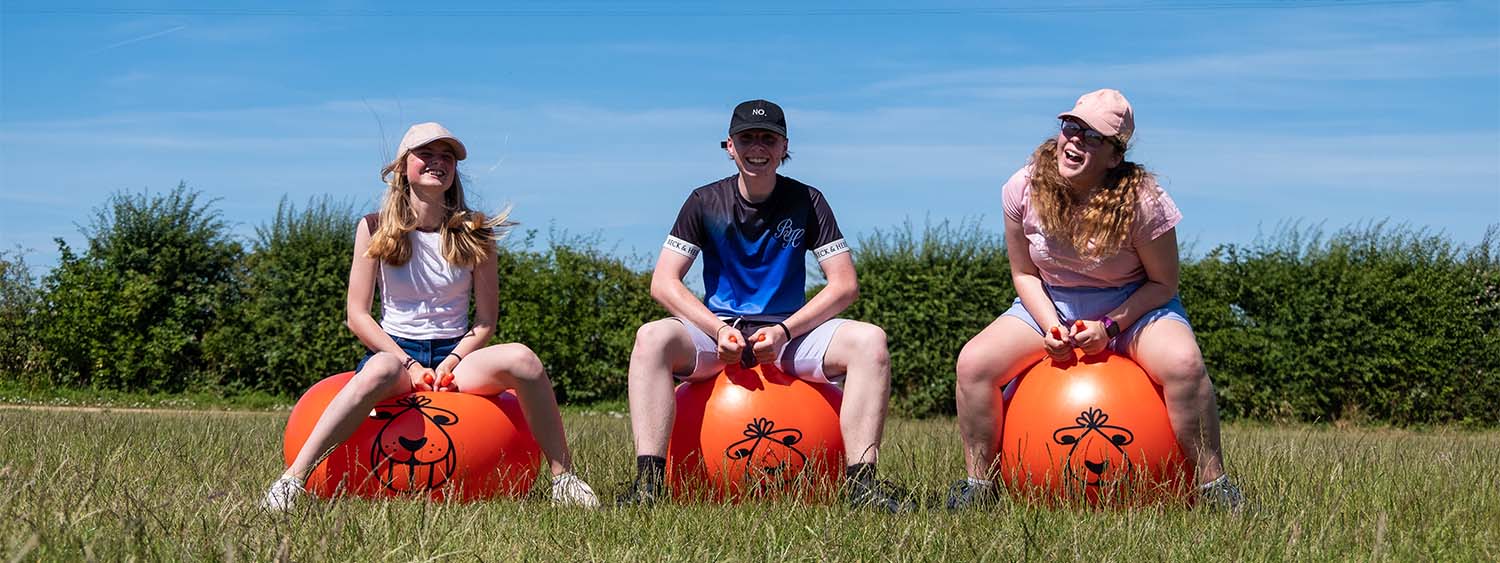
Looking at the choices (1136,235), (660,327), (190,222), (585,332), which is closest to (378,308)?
(585,332)

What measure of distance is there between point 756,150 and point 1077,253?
1338 millimetres

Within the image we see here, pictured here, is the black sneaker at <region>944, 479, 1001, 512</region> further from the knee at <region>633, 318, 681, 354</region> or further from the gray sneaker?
the knee at <region>633, 318, 681, 354</region>

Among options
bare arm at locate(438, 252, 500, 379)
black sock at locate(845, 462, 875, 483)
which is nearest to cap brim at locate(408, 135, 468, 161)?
bare arm at locate(438, 252, 500, 379)

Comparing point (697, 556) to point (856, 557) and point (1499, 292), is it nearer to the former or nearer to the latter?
point (856, 557)

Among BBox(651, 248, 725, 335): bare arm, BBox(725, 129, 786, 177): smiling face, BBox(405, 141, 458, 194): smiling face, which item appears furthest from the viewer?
BBox(405, 141, 458, 194): smiling face

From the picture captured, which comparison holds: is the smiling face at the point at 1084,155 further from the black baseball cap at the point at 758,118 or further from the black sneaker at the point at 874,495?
the black sneaker at the point at 874,495

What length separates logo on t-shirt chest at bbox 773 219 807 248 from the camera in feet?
18.8

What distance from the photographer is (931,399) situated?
13867mm

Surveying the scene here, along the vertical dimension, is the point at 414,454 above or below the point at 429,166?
below

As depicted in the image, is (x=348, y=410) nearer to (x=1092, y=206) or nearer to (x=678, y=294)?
(x=678, y=294)

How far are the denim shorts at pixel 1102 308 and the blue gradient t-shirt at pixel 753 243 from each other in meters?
0.91

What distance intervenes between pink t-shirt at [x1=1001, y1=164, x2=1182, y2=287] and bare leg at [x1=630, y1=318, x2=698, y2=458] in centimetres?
144

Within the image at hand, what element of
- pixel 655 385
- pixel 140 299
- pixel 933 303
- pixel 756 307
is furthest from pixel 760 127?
pixel 140 299

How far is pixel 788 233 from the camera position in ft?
18.9
